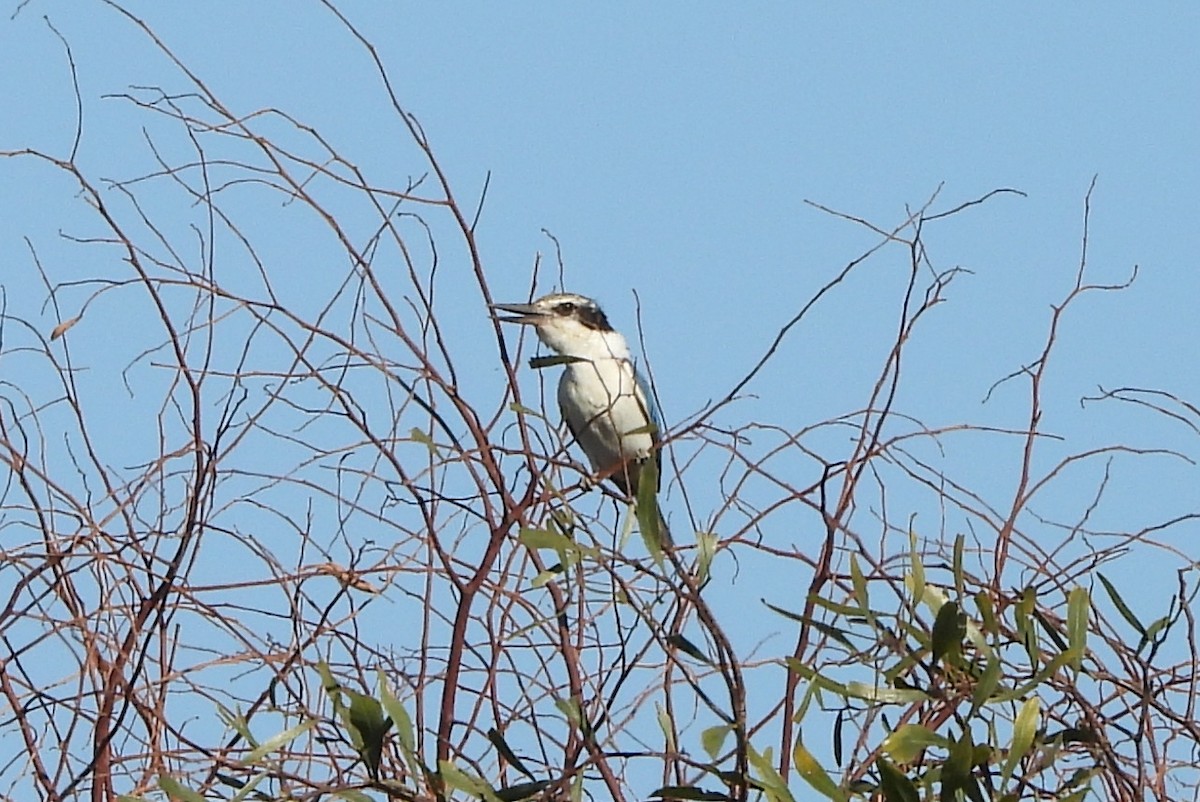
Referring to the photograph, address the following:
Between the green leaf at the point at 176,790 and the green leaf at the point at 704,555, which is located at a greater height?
the green leaf at the point at 704,555

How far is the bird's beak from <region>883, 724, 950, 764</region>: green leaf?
1.22 metres

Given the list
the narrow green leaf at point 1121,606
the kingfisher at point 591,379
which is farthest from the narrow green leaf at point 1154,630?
the kingfisher at point 591,379

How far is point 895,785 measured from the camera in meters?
2.13

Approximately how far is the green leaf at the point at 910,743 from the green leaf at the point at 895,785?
35 millimetres

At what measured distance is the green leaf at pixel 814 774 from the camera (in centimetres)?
210

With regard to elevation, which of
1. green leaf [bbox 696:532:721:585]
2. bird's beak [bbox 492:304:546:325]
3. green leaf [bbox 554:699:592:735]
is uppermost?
bird's beak [bbox 492:304:546:325]

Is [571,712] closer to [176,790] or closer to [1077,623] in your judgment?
[176,790]

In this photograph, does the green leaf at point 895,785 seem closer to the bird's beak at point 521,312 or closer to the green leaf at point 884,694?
the green leaf at point 884,694

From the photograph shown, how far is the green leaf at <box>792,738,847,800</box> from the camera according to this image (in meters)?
2.10

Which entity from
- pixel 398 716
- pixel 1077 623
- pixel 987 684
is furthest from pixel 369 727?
pixel 1077 623

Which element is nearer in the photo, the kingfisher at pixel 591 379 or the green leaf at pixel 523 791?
the green leaf at pixel 523 791

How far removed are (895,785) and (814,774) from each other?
10 centimetres

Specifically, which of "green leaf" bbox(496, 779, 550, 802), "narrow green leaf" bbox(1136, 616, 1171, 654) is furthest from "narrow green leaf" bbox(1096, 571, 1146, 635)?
"green leaf" bbox(496, 779, 550, 802)

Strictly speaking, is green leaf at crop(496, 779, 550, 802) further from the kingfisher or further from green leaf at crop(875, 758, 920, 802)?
the kingfisher
